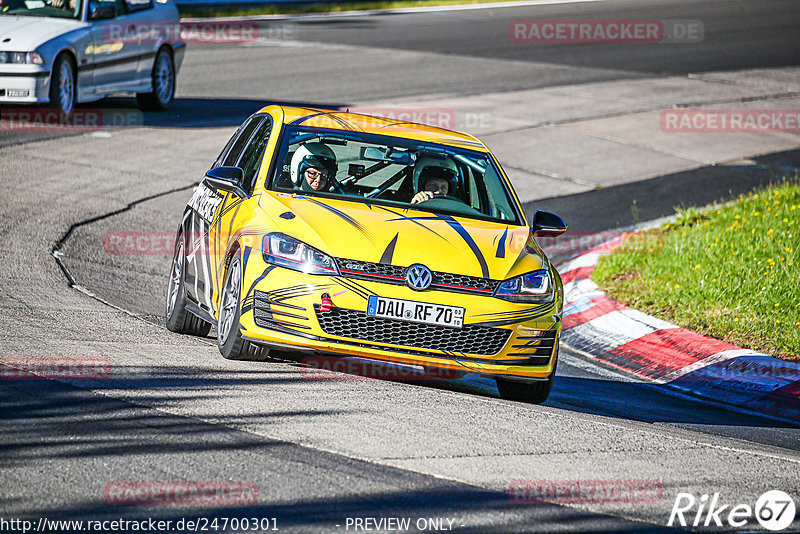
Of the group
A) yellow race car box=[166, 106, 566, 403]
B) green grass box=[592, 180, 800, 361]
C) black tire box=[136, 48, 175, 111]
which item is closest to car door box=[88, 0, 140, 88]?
black tire box=[136, 48, 175, 111]

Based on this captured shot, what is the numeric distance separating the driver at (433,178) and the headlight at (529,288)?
120 centimetres

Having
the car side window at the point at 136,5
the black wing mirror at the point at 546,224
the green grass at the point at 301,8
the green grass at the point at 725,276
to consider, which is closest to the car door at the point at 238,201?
the black wing mirror at the point at 546,224

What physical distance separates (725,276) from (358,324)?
208 inches

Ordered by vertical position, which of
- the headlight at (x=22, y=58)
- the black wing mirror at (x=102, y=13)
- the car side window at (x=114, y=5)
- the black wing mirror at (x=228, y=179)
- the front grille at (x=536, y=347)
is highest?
the car side window at (x=114, y=5)

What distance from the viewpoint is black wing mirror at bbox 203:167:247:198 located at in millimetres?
7645

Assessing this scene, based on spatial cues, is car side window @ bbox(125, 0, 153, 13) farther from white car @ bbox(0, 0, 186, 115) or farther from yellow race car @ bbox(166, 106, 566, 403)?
yellow race car @ bbox(166, 106, 566, 403)

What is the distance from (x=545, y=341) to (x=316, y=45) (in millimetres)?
20166

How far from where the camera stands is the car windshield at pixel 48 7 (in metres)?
16.5

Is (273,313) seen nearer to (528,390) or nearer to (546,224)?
(528,390)

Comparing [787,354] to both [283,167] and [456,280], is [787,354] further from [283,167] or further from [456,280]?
[283,167]

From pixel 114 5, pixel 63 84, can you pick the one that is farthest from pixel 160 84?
→ pixel 63 84

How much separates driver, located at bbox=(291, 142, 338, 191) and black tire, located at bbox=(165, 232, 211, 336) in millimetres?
1189

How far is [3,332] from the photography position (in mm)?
7082

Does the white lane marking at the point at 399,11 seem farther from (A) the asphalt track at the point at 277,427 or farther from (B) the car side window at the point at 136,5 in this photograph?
(A) the asphalt track at the point at 277,427
